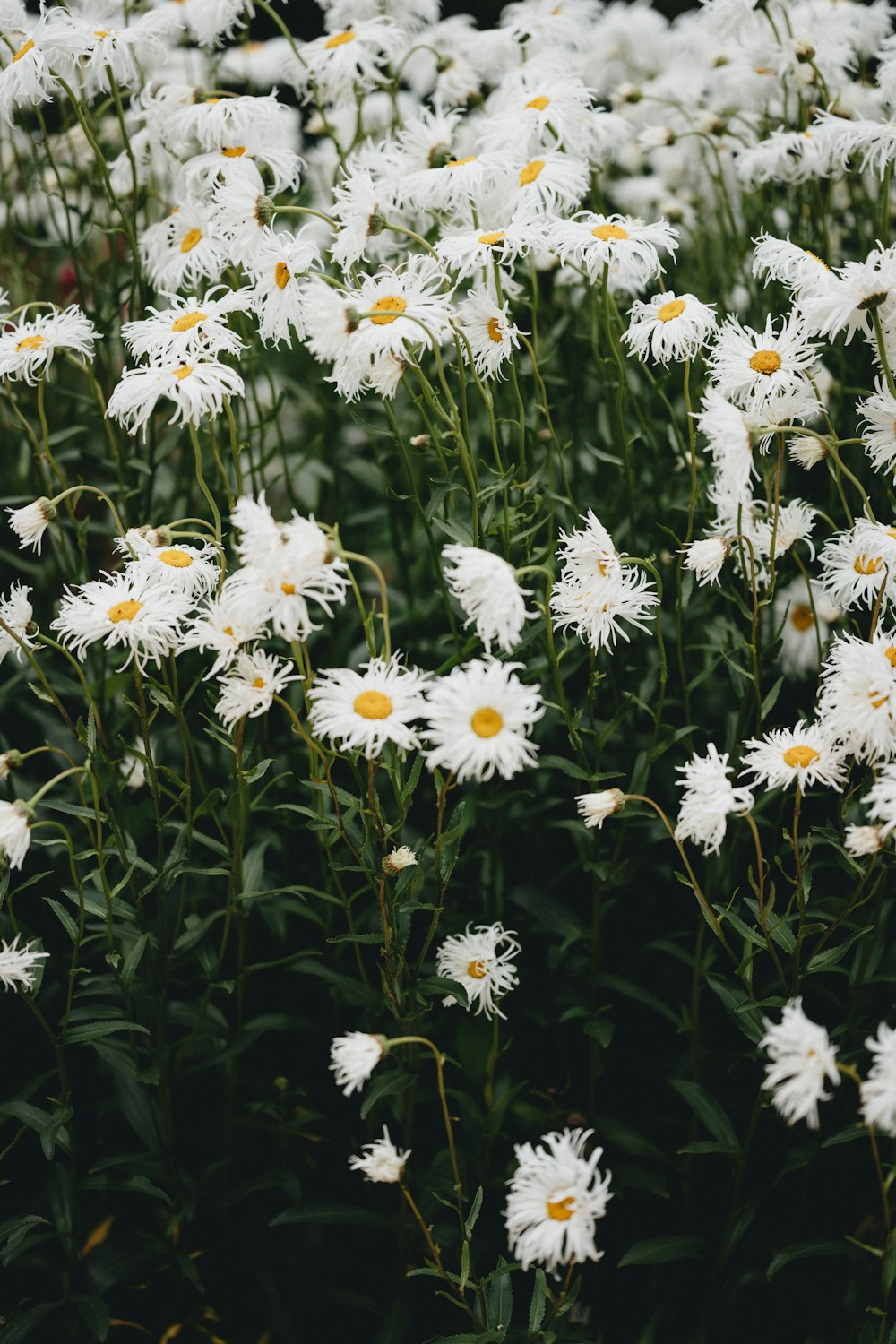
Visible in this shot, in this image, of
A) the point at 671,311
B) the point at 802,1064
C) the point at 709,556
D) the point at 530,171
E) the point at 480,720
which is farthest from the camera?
the point at 530,171

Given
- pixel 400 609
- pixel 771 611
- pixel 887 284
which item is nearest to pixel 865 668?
pixel 887 284

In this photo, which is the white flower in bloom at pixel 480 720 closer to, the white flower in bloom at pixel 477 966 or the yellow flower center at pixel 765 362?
the white flower in bloom at pixel 477 966

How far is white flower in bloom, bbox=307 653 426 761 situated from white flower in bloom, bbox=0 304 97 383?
2.27 feet

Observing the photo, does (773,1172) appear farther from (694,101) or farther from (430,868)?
(694,101)

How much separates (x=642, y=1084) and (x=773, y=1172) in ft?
0.74

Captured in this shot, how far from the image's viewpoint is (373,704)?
3.67 feet

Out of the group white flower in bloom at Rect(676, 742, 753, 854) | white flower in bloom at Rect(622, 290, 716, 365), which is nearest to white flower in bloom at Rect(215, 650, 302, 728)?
white flower in bloom at Rect(676, 742, 753, 854)

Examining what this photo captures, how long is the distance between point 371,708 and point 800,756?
488 mm

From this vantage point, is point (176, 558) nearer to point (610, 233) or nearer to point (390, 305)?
point (390, 305)

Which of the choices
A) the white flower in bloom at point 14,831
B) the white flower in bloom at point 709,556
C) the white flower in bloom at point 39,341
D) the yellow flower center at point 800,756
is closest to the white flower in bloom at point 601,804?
the yellow flower center at point 800,756

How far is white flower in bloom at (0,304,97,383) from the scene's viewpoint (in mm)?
1479

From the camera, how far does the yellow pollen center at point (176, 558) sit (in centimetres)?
129

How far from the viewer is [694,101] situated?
8.63 feet

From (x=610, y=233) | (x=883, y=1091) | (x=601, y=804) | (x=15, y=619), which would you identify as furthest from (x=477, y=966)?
(x=610, y=233)
